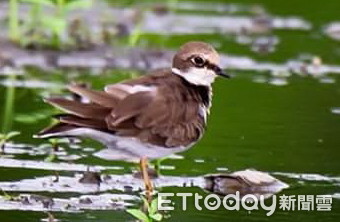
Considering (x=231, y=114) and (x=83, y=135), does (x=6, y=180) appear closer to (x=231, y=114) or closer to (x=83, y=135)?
(x=83, y=135)

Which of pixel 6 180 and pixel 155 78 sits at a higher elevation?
pixel 155 78

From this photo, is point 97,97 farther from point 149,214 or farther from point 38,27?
point 38,27

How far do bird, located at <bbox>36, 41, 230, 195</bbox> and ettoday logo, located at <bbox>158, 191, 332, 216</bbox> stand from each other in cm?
25

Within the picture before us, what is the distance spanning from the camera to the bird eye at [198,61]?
7.82m

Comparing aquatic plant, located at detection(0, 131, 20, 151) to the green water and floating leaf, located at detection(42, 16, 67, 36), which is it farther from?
floating leaf, located at detection(42, 16, 67, 36)

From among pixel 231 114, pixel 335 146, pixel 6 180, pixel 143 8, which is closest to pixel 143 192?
pixel 6 180

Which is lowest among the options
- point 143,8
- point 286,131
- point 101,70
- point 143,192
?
point 143,192

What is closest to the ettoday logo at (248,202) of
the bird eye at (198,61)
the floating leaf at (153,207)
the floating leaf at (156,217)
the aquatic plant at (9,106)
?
the floating leaf at (153,207)

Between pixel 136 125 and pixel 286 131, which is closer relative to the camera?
pixel 136 125

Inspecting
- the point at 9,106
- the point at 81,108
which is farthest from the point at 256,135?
the point at 81,108

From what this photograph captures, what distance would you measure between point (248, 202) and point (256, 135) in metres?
2.04

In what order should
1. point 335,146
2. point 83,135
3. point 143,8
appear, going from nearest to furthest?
1. point 83,135
2. point 335,146
3. point 143,8

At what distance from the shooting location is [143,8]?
56.1 feet

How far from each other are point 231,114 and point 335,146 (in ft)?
4.60
